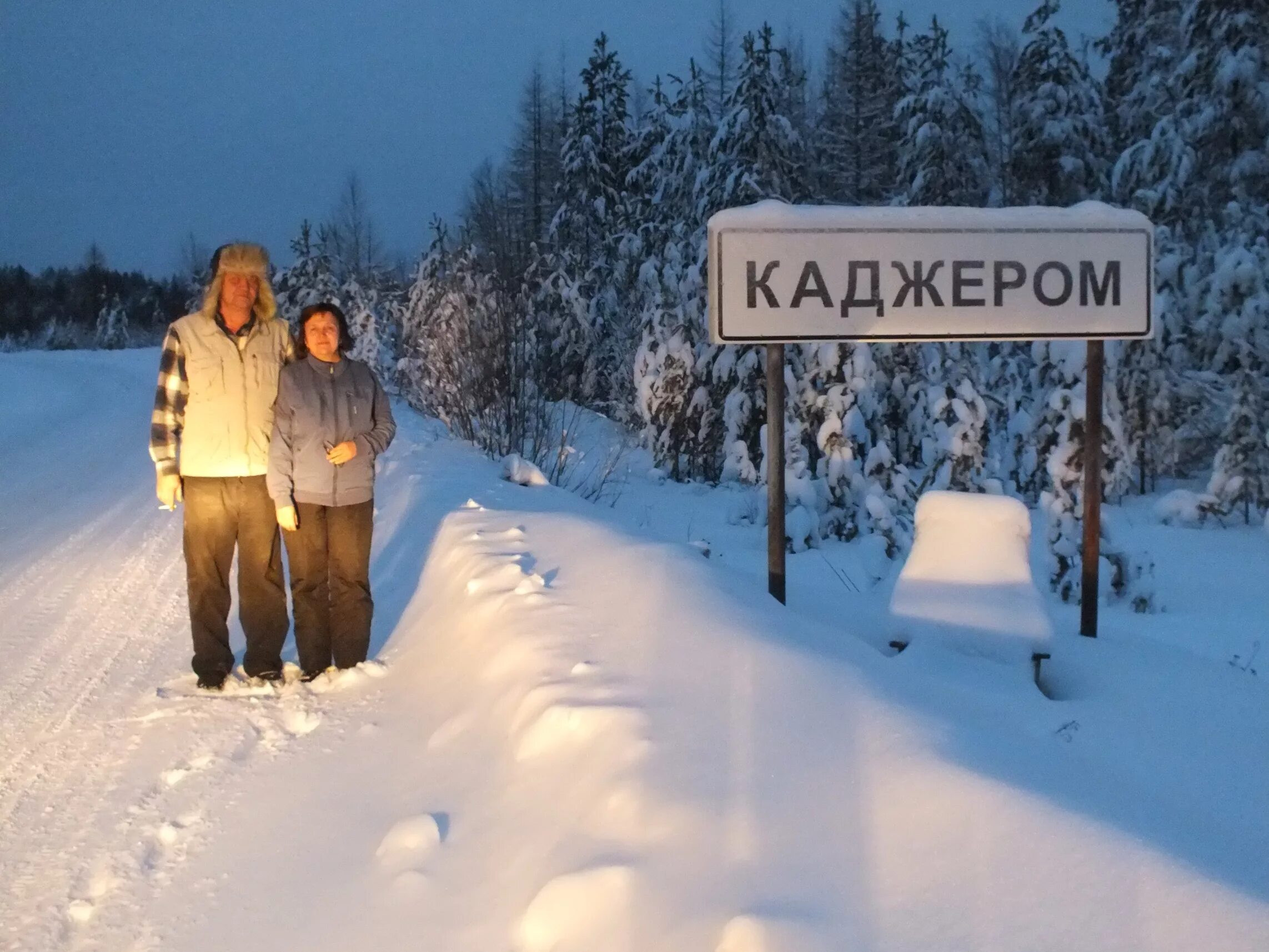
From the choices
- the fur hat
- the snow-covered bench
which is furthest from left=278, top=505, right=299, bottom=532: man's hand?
the snow-covered bench

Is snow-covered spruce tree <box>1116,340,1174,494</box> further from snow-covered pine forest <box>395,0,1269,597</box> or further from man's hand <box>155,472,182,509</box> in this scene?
man's hand <box>155,472,182,509</box>

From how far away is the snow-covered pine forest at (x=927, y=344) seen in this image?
522 inches

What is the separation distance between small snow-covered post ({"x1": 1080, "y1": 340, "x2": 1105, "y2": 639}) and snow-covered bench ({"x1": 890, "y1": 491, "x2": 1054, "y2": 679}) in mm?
698

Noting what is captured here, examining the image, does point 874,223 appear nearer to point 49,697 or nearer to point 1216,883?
point 1216,883

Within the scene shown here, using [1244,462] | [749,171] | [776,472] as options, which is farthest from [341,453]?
[1244,462]

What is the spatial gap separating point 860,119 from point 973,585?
97.4 ft

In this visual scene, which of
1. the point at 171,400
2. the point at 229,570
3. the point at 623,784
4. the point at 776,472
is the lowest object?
the point at 623,784

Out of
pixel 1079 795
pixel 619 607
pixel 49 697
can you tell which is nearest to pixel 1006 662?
pixel 619 607

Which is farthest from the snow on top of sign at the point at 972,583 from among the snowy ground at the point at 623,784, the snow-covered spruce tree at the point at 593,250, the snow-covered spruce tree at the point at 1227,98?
the snow-covered spruce tree at the point at 593,250

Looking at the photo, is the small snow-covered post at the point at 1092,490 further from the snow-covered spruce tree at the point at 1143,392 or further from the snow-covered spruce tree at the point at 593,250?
the snow-covered spruce tree at the point at 593,250

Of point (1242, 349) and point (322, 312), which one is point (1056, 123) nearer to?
point (1242, 349)

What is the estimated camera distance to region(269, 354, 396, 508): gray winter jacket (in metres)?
4.98

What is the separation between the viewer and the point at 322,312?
5.00 m

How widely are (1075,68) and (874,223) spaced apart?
18.2 metres
